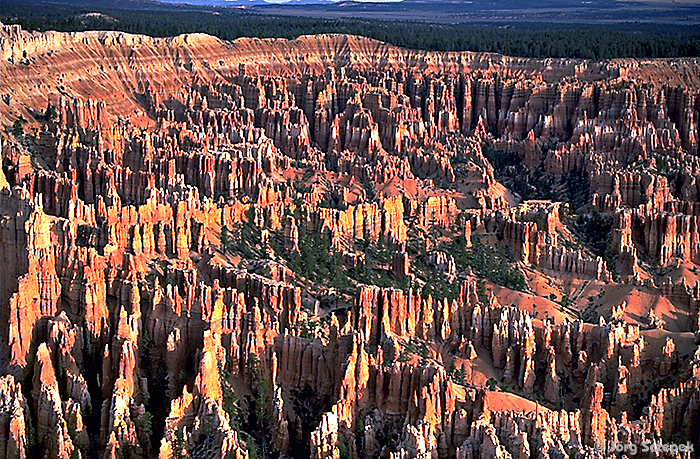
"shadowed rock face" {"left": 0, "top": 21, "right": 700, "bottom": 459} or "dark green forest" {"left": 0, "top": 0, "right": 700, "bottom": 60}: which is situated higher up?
"dark green forest" {"left": 0, "top": 0, "right": 700, "bottom": 60}

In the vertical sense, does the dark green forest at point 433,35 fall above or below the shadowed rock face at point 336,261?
above

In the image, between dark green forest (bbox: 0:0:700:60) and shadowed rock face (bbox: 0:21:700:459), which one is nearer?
shadowed rock face (bbox: 0:21:700:459)

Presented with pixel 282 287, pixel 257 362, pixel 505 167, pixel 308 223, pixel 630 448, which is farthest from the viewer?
pixel 505 167

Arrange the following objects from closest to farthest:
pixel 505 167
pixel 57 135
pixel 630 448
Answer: pixel 630 448, pixel 57 135, pixel 505 167

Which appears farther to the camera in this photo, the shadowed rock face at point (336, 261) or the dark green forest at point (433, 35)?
the dark green forest at point (433, 35)

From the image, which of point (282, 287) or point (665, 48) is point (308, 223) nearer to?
point (282, 287)

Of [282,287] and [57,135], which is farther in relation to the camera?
[57,135]

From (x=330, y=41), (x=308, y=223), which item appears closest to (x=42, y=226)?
(x=308, y=223)

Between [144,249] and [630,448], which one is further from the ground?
[144,249]
